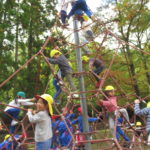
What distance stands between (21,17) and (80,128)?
8.29m

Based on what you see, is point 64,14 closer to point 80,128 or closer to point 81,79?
point 81,79

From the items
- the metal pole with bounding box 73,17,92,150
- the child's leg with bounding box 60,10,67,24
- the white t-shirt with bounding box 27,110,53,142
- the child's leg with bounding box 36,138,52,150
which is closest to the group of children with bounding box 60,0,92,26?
the child's leg with bounding box 60,10,67,24

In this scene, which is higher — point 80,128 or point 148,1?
point 148,1

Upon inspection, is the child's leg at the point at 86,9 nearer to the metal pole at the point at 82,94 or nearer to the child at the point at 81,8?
the child at the point at 81,8

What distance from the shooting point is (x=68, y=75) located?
4590 mm

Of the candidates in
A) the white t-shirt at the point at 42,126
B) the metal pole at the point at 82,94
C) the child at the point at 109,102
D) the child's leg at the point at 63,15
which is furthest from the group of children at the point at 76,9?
the white t-shirt at the point at 42,126

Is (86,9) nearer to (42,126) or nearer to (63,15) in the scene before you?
(63,15)

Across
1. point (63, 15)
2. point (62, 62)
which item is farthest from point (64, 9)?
point (62, 62)

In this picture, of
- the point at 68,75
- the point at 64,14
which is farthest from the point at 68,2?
the point at 68,75

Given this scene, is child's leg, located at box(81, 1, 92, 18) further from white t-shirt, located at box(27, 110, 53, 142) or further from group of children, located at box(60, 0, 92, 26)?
white t-shirt, located at box(27, 110, 53, 142)

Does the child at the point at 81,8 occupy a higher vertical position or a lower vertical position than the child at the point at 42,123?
higher

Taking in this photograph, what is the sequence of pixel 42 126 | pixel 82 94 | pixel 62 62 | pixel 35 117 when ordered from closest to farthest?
pixel 35 117
pixel 42 126
pixel 82 94
pixel 62 62

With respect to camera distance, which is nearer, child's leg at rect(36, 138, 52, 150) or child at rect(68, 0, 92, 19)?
child's leg at rect(36, 138, 52, 150)

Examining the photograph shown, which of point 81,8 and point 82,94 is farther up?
point 81,8
